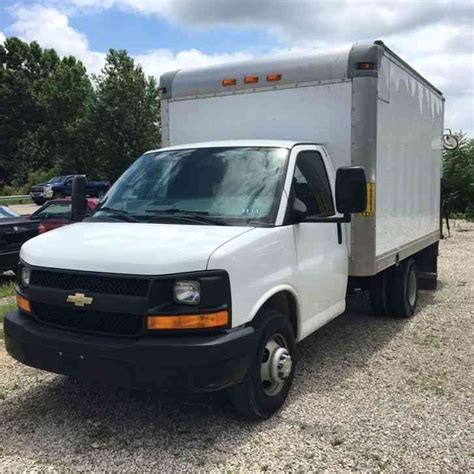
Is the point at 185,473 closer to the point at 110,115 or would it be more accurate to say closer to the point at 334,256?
the point at 334,256

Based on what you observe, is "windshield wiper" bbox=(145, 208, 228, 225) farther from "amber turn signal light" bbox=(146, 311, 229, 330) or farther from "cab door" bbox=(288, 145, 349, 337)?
"amber turn signal light" bbox=(146, 311, 229, 330)

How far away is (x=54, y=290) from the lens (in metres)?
3.94

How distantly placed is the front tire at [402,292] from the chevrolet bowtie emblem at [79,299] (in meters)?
4.45

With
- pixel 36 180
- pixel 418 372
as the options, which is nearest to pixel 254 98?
pixel 418 372

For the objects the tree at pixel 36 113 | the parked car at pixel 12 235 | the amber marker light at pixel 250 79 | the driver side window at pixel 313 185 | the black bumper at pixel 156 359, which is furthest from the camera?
the tree at pixel 36 113

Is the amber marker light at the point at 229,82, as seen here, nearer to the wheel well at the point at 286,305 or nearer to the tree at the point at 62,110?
the wheel well at the point at 286,305

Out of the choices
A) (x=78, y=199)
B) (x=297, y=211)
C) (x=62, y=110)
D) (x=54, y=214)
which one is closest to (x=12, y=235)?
(x=54, y=214)

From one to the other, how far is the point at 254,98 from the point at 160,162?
4.70 ft

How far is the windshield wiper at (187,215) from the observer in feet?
14.0

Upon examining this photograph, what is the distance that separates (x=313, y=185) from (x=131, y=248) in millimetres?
1939

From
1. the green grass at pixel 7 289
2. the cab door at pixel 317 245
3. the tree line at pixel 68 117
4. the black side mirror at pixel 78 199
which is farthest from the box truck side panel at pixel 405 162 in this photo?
Result: the tree line at pixel 68 117

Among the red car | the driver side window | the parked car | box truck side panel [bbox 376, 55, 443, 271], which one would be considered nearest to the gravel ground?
box truck side panel [bbox 376, 55, 443, 271]

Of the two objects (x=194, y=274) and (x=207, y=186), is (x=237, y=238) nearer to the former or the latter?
(x=194, y=274)

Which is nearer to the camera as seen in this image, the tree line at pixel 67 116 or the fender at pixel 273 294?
the fender at pixel 273 294
